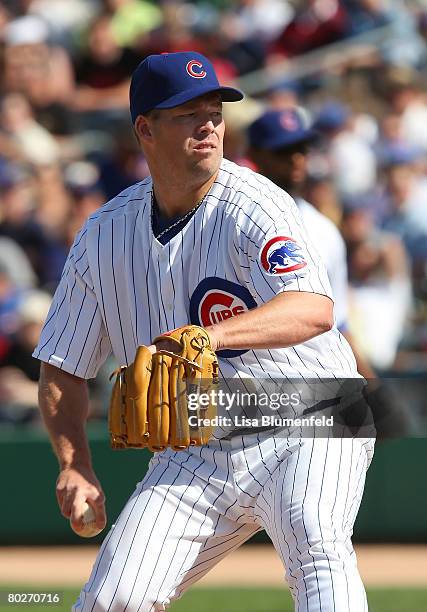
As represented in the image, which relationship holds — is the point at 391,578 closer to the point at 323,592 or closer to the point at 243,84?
the point at 323,592

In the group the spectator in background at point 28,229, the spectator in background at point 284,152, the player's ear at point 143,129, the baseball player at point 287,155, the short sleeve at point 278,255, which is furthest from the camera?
the spectator in background at point 28,229

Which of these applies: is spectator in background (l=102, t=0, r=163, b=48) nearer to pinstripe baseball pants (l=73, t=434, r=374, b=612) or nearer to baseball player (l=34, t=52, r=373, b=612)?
baseball player (l=34, t=52, r=373, b=612)

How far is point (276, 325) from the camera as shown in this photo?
2971 millimetres

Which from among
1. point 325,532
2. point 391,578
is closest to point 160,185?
point 325,532

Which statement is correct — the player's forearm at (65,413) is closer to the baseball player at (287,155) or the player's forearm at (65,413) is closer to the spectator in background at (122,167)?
the baseball player at (287,155)

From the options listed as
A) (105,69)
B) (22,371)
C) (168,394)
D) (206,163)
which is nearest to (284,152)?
(206,163)

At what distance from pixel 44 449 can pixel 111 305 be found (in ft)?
14.9

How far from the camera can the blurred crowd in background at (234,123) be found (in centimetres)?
804

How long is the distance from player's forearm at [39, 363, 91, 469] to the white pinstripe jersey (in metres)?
0.05

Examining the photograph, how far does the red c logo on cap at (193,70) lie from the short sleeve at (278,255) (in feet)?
1.36

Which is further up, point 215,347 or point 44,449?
point 215,347

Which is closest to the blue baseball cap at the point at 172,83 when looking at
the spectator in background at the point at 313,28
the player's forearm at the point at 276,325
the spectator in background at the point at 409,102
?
the player's forearm at the point at 276,325

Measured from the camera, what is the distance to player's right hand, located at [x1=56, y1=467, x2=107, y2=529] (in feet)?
11.0

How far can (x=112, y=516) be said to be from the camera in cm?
778
